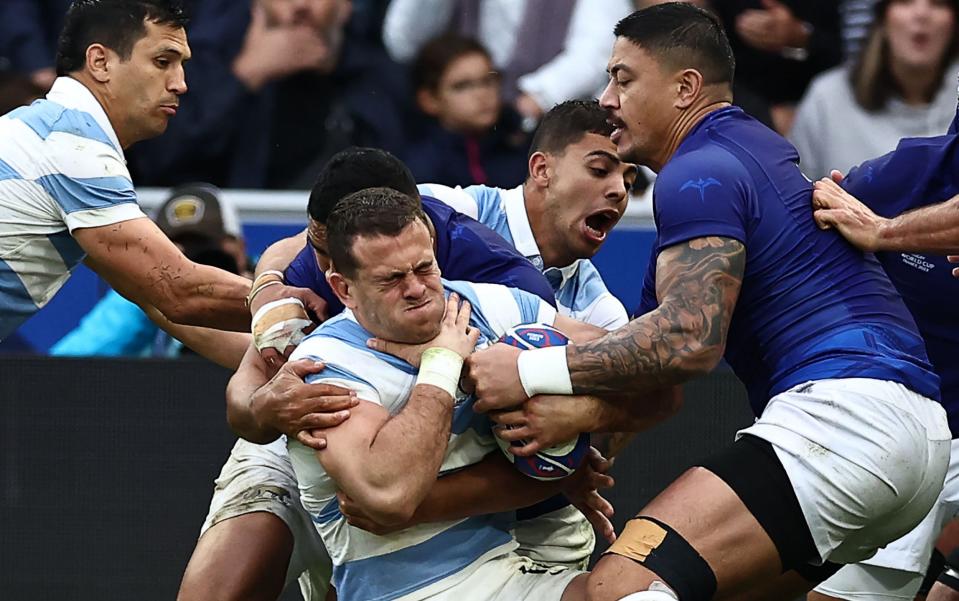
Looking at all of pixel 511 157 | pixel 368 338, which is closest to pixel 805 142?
pixel 511 157

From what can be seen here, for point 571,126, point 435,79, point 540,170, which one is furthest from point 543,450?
point 435,79

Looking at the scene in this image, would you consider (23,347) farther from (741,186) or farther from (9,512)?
(741,186)

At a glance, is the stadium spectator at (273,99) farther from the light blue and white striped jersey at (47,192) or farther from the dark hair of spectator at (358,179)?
the dark hair of spectator at (358,179)

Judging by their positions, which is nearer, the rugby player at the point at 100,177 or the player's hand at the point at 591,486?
the player's hand at the point at 591,486

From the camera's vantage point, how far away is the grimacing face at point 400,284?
12.9 feet

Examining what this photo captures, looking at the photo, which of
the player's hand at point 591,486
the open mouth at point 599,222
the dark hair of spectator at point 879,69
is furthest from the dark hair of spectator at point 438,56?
the player's hand at point 591,486

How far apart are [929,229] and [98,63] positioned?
2695 millimetres

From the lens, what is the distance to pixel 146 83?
5.24m

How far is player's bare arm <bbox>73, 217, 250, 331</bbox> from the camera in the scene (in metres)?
5.02

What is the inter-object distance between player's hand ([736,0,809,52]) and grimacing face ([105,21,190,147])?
348 cm

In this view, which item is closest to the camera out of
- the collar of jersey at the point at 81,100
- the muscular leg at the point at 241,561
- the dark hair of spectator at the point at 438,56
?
the muscular leg at the point at 241,561

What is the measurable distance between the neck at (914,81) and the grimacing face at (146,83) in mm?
3738

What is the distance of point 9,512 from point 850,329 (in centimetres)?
361

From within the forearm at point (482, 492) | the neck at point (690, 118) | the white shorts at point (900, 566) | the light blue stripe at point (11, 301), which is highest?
the neck at point (690, 118)
